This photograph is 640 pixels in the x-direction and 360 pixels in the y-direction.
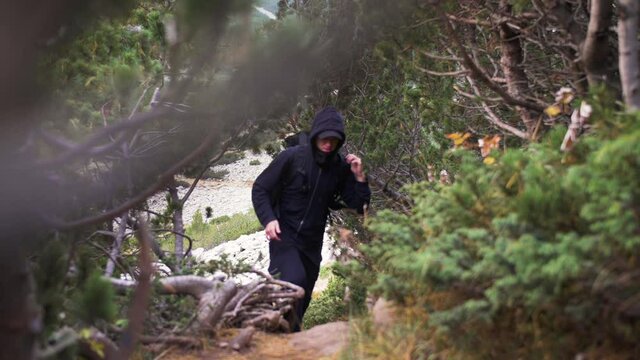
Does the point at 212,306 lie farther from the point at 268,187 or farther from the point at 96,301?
the point at 96,301

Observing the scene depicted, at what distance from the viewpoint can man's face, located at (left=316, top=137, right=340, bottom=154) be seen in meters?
6.20

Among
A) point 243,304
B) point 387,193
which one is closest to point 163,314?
point 243,304

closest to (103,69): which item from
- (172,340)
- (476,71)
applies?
(172,340)

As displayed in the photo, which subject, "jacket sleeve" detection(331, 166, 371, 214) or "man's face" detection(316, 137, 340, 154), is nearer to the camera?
A: "man's face" detection(316, 137, 340, 154)

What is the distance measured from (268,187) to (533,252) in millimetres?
3428

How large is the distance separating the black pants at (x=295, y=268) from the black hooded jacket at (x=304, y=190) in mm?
55

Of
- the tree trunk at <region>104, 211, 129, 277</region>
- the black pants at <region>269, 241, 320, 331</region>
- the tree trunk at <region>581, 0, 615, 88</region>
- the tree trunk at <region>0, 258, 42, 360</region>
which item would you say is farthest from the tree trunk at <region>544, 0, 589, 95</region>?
the tree trunk at <region>104, 211, 129, 277</region>

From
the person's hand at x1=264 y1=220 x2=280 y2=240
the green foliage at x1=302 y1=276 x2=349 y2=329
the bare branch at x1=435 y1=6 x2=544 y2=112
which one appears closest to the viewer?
the bare branch at x1=435 y1=6 x2=544 y2=112

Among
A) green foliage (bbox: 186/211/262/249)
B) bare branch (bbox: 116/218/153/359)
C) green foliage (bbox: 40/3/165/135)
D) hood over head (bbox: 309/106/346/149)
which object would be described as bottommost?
bare branch (bbox: 116/218/153/359)

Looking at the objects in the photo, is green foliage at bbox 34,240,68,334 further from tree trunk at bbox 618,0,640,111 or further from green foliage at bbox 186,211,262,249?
green foliage at bbox 186,211,262,249

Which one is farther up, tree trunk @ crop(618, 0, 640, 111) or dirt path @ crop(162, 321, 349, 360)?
tree trunk @ crop(618, 0, 640, 111)

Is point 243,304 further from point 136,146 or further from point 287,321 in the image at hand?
point 136,146

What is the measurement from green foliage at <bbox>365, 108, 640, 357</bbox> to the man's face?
2.13 metres

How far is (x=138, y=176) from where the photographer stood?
16.3 feet
